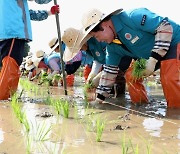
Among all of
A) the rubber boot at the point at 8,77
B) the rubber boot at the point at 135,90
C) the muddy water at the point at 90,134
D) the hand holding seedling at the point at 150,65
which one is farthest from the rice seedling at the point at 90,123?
the rubber boot at the point at 8,77

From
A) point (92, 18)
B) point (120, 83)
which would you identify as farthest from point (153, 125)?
point (120, 83)

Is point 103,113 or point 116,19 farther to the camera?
point 116,19

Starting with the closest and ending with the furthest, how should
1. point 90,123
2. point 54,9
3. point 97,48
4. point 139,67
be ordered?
point 90,123, point 139,67, point 54,9, point 97,48

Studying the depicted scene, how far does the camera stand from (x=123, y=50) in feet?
10.9

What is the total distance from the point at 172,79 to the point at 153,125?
93cm

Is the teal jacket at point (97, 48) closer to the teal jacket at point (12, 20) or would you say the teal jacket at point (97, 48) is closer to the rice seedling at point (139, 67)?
the teal jacket at point (12, 20)

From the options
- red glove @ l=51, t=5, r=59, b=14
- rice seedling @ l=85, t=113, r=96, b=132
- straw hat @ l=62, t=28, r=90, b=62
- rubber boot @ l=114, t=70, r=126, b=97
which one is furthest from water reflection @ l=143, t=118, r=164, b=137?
rubber boot @ l=114, t=70, r=126, b=97

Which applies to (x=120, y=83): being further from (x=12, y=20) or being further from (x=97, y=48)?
(x=12, y=20)

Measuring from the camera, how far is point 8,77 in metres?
3.41

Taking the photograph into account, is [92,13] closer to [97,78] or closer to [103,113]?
[103,113]

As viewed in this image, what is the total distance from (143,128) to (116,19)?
127 centimetres

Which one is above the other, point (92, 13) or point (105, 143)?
point (92, 13)

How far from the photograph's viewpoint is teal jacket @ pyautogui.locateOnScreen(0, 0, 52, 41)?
335 cm

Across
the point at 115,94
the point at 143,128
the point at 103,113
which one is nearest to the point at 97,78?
the point at 115,94
